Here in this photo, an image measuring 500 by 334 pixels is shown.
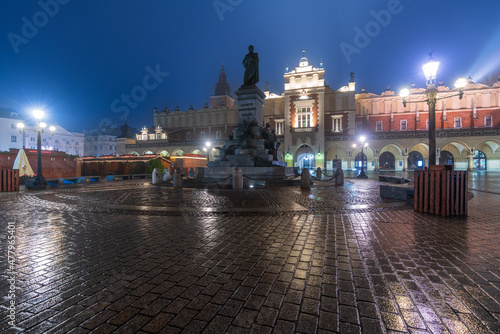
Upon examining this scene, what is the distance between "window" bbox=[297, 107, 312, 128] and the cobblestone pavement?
35.9 meters

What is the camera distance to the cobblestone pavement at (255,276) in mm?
1832

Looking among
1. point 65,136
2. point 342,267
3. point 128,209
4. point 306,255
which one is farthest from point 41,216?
point 65,136

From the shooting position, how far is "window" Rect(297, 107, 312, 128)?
1556 inches

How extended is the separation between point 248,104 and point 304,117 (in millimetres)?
26376

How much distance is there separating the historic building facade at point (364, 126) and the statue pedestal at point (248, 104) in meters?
18.2

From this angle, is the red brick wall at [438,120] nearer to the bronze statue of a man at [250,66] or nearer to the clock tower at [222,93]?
the bronze statue of a man at [250,66]

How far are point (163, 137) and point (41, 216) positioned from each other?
146 ft

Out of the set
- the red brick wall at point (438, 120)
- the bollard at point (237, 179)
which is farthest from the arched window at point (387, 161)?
the bollard at point (237, 179)

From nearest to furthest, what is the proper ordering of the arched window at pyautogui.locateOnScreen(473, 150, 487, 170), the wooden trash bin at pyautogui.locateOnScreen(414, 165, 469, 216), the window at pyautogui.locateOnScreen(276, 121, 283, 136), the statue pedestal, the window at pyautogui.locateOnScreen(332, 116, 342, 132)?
the wooden trash bin at pyautogui.locateOnScreen(414, 165, 469, 216), the statue pedestal, the arched window at pyautogui.locateOnScreen(473, 150, 487, 170), the window at pyautogui.locateOnScreen(332, 116, 342, 132), the window at pyautogui.locateOnScreen(276, 121, 283, 136)

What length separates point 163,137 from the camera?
1897 inches

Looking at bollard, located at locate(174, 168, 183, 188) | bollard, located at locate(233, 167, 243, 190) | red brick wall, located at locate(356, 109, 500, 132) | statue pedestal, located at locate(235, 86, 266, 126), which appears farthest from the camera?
red brick wall, located at locate(356, 109, 500, 132)

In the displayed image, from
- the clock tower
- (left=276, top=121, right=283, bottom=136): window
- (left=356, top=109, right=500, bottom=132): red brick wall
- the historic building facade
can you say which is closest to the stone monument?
the historic building facade

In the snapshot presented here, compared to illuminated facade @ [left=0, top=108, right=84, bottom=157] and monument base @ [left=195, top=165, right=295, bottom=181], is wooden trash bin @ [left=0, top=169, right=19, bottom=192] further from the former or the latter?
illuminated facade @ [left=0, top=108, right=84, bottom=157]

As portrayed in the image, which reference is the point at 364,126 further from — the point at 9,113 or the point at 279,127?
the point at 9,113
